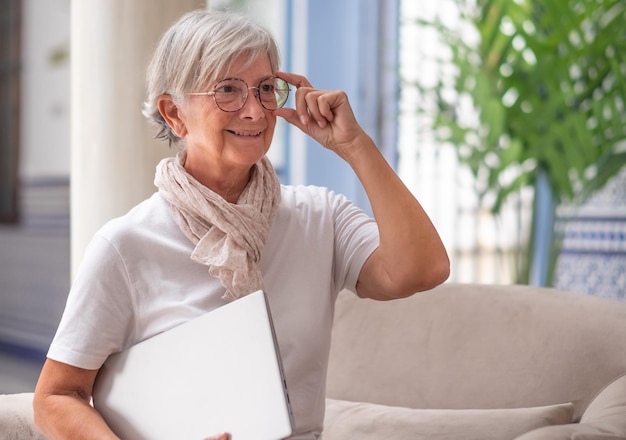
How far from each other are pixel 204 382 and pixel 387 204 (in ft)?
1.46

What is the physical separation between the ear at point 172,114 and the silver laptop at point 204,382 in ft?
1.30

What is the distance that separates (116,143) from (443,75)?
1.39 metres

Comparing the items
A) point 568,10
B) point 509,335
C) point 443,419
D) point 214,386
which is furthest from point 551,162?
point 214,386

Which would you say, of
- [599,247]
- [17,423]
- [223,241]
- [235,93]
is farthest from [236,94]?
[599,247]

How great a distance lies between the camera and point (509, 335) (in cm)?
187

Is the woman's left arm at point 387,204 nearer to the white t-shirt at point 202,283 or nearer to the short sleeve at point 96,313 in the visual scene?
the white t-shirt at point 202,283

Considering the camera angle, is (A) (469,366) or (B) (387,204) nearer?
Result: (B) (387,204)

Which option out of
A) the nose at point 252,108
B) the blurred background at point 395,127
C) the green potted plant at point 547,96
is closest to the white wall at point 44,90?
the blurred background at point 395,127

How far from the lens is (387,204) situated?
1.49 m

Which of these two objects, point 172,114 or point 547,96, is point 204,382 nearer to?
point 172,114

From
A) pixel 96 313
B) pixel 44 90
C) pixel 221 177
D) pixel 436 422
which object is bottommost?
pixel 436 422

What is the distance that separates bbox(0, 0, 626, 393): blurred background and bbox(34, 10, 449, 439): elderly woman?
705 mm

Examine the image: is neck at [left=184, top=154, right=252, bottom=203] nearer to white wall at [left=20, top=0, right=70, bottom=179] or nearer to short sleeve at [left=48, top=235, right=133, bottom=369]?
short sleeve at [left=48, top=235, right=133, bottom=369]

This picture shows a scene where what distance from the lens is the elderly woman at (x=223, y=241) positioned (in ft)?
4.74
